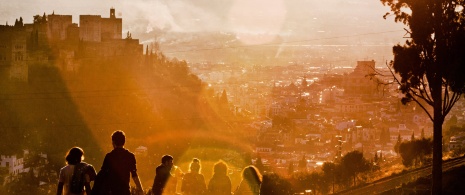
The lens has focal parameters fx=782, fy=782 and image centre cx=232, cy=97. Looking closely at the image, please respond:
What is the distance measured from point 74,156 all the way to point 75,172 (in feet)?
0.67

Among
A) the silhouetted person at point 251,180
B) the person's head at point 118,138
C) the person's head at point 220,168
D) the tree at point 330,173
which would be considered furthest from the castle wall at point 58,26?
the person's head at point 118,138

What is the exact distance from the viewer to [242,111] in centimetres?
6638

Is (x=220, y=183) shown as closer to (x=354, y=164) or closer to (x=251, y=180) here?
(x=251, y=180)

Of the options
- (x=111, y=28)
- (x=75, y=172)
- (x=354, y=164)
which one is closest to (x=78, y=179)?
(x=75, y=172)

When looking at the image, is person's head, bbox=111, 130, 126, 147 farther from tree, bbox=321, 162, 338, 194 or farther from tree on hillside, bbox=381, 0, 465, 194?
tree, bbox=321, 162, 338, 194

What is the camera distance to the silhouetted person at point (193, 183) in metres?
11.6

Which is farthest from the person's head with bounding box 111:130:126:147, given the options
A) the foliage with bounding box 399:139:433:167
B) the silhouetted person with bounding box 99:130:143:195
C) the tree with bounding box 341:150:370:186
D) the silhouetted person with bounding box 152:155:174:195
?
the foliage with bounding box 399:139:433:167

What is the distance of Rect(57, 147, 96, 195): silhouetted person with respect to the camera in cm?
938

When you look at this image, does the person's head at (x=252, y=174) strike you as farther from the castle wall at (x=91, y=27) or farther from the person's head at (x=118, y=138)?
the castle wall at (x=91, y=27)

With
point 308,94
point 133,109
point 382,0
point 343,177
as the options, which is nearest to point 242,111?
point 308,94

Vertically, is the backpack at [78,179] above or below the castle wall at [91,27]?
below

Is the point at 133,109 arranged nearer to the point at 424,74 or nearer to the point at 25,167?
the point at 25,167

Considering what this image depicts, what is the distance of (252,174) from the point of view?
11.1m

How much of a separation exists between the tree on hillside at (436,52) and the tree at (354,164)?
1247 cm
